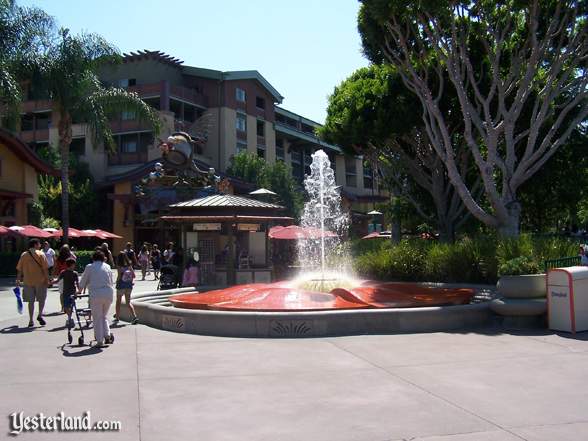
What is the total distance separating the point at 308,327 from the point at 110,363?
3456 millimetres

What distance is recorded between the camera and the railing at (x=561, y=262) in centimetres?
1141

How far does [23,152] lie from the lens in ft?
108

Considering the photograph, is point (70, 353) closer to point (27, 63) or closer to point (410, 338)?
point (410, 338)

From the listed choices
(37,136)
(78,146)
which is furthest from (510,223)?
(37,136)

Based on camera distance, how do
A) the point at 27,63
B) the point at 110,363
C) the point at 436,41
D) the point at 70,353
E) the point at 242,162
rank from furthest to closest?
1. the point at 242,162
2. the point at 27,63
3. the point at 436,41
4. the point at 70,353
5. the point at 110,363

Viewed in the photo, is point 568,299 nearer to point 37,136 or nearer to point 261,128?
point 261,128

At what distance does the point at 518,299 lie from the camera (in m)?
10.8

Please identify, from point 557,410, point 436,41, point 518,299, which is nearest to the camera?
point 557,410

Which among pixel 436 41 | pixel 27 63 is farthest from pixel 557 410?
pixel 27 63

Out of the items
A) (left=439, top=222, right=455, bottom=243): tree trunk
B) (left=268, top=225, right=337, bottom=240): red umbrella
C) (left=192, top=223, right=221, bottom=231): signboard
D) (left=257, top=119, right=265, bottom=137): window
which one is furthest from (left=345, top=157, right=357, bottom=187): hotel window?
(left=192, top=223, right=221, bottom=231): signboard

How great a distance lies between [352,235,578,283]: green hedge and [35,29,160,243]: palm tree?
1669 cm

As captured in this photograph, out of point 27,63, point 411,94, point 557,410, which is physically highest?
point 27,63

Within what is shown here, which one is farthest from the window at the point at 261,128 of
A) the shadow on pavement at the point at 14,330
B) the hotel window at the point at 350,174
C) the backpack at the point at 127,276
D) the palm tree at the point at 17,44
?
the shadow on pavement at the point at 14,330

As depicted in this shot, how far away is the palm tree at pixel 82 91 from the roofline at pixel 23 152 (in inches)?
174
